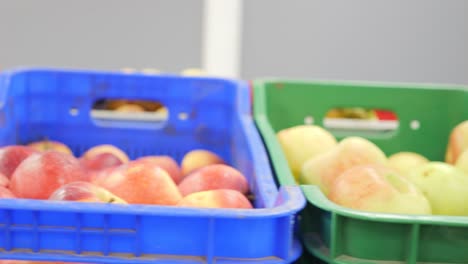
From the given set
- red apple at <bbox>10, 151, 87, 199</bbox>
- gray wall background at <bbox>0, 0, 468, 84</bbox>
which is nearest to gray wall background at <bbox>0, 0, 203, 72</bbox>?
gray wall background at <bbox>0, 0, 468, 84</bbox>

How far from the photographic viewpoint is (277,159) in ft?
2.74

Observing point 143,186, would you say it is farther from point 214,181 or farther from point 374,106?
point 374,106

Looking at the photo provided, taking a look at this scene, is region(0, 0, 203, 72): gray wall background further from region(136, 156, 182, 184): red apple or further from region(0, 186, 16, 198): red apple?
region(0, 186, 16, 198): red apple

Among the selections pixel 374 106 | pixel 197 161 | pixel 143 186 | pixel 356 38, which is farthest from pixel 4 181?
pixel 356 38

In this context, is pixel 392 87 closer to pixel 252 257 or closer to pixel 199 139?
pixel 199 139

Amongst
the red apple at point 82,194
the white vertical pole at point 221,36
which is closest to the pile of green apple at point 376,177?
the red apple at point 82,194

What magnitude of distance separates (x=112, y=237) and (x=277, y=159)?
314 mm

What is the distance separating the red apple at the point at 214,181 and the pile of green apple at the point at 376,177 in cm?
12

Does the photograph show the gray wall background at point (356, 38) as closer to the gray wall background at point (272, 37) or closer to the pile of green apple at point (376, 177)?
the gray wall background at point (272, 37)

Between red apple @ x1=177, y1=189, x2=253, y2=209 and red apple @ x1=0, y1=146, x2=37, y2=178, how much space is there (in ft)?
0.93

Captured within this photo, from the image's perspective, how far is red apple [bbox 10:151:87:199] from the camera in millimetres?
755

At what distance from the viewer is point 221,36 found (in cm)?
284

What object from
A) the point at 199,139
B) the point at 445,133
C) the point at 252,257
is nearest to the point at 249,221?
the point at 252,257

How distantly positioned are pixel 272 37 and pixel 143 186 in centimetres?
220
